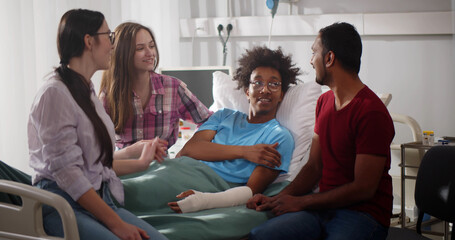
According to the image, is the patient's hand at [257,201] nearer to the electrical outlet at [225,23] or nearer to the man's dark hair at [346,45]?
the man's dark hair at [346,45]

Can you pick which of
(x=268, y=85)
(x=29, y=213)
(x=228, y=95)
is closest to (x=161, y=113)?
(x=228, y=95)

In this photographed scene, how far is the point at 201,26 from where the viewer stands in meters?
3.77

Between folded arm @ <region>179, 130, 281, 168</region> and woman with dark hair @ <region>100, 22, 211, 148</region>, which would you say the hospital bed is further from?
woman with dark hair @ <region>100, 22, 211, 148</region>

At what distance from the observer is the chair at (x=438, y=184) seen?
5.64 feet

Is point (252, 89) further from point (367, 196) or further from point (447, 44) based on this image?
point (447, 44)

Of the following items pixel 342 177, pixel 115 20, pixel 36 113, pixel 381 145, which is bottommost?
pixel 342 177

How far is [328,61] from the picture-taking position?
5.79ft

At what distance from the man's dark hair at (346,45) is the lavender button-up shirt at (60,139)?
83 centimetres

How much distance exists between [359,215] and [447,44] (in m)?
1.90

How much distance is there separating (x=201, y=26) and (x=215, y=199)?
7.07 ft

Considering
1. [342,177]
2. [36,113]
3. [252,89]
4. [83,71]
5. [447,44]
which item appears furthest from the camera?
[447,44]

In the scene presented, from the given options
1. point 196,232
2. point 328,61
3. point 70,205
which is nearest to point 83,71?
point 70,205

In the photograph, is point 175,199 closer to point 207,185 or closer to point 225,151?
point 207,185

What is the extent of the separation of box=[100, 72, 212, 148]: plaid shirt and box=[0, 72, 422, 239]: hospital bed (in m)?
0.19
